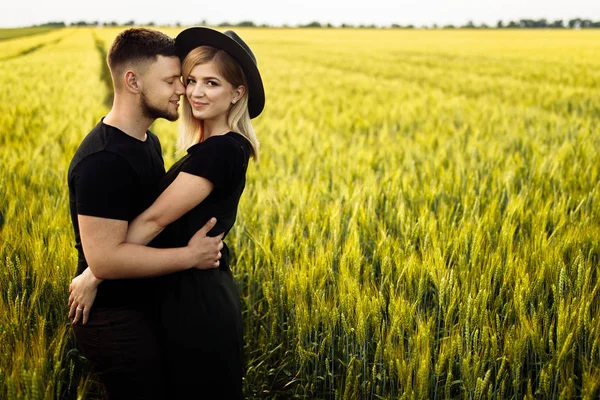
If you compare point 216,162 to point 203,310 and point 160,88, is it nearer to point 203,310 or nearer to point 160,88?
point 160,88

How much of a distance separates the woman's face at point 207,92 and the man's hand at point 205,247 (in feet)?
1.04

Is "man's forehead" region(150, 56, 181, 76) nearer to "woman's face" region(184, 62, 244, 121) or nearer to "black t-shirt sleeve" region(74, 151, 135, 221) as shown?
"woman's face" region(184, 62, 244, 121)

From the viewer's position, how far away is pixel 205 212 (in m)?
1.60

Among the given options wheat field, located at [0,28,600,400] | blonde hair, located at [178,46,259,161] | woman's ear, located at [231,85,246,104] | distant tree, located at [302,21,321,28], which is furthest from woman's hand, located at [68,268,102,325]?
distant tree, located at [302,21,321,28]

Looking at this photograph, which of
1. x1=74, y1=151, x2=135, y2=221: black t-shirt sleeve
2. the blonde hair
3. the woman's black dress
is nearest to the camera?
x1=74, y1=151, x2=135, y2=221: black t-shirt sleeve

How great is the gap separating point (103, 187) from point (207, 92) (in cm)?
41

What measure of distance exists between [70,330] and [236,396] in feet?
2.05

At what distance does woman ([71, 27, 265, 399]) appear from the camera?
151cm

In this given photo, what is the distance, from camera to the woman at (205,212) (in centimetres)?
151

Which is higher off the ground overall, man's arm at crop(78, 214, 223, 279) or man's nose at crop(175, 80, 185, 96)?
man's nose at crop(175, 80, 185, 96)

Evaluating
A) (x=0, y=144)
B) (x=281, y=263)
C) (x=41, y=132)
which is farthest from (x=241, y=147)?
(x=41, y=132)

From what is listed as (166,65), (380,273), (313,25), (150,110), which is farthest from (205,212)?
A: (313,25)

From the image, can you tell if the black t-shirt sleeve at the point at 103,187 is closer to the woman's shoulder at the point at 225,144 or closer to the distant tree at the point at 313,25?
the woman's shoulder at the point at 225,144

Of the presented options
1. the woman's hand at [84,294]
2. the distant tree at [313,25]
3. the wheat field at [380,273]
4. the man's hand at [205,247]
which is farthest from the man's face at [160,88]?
the distant tree at [313,25]
